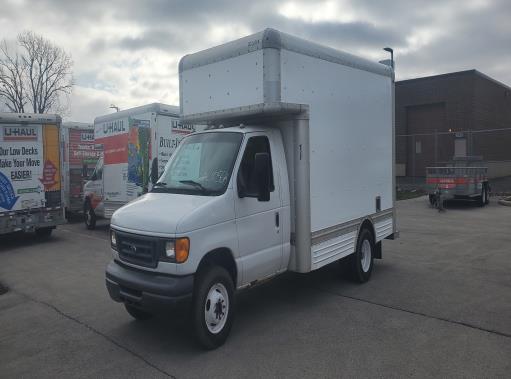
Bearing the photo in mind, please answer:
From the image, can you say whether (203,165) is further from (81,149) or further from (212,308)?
(81,149)

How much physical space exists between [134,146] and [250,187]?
7.65m

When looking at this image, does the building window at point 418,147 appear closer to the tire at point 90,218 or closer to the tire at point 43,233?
the tire at point 90,218

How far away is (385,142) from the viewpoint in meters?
8.28

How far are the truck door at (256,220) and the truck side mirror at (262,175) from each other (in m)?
0.07

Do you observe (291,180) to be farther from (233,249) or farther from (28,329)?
(28,329)

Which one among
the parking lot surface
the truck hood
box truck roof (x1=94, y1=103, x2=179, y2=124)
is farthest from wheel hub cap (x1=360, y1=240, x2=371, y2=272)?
box truck roof (x1=94, y1=103, x2=179, y2=124)

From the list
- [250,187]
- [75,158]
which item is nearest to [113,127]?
[75,158]

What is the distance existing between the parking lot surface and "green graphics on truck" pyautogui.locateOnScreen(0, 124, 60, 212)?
2983 millimetres

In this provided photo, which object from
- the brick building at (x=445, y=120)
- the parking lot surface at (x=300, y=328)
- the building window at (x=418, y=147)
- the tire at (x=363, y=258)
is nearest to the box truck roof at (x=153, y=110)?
the parking lot surface at (x=300, y=328)

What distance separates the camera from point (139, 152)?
12.1 metres

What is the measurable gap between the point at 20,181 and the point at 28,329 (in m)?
6.92

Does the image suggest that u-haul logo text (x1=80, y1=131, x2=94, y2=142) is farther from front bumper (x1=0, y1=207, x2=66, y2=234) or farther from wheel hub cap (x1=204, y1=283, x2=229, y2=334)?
wheel hub cap (x1=204, y1=283, x2=229, y2=334)

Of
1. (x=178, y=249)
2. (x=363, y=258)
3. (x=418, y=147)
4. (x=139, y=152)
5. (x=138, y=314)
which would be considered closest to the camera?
(x=178, y=249)

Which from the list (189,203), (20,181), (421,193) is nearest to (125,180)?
(20,181)
